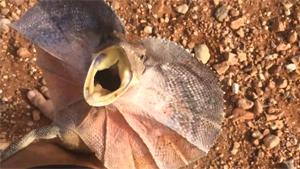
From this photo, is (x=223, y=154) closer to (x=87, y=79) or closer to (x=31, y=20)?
(x=31, y=20)

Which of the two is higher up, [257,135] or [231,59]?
A: [231,59]

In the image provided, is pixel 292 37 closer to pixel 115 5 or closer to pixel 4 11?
pixel 115 5

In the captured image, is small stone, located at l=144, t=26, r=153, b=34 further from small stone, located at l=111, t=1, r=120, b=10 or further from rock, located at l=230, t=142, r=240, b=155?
rock, located at l=230, t=142, r=240, b=155

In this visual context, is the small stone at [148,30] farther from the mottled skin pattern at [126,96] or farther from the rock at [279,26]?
the mottled skin pattern at [126,96]

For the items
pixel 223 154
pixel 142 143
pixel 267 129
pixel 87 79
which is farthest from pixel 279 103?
pixel 87 79

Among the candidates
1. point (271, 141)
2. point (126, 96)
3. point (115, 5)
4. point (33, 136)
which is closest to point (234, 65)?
point (271, 141)

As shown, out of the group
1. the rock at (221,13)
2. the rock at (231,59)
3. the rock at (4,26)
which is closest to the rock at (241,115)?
the rock at (231,59)

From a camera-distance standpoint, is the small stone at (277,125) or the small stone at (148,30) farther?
the small stone at (148,30)
